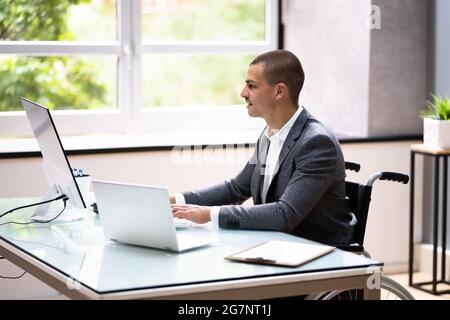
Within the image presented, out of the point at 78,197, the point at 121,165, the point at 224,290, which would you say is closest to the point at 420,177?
the point at 121,165

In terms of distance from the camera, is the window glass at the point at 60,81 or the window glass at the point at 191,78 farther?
the window glass at the point at 191,78

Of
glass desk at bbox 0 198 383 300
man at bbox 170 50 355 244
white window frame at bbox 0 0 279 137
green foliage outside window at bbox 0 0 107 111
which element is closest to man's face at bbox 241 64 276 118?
man at bbox 170 50 355 244

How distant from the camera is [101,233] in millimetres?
2689

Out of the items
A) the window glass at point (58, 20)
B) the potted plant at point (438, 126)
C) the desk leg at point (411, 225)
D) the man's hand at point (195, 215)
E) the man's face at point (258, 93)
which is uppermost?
the window glass at point (58, 20)

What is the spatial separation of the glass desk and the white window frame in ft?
6.39

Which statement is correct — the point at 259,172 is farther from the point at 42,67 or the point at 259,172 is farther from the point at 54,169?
the point at 42,67

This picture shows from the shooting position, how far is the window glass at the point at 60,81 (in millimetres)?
4547

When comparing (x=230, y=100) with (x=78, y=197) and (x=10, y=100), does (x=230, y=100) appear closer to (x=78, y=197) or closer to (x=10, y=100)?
(x=10, y=100)

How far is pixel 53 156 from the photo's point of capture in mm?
2850

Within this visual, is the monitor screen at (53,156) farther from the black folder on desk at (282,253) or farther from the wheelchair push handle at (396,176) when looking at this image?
the wheelchair push handle at (396,176)

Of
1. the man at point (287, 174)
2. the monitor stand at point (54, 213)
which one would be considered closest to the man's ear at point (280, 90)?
the man at point (287, 174)

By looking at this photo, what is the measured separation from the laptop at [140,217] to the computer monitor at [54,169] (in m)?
→ 0.27

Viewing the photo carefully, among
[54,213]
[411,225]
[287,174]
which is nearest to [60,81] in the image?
[54,213]

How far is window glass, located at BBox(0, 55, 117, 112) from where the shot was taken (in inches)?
179
